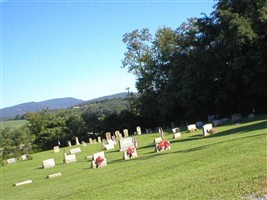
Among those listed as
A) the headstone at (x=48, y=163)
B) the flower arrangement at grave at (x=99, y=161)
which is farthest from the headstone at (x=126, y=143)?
the flower arrangement at grave at (x=99, y=161)

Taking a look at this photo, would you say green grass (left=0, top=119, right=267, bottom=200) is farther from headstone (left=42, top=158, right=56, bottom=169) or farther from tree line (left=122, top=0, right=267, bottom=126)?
→ tree line (left=122, top=0, right=267, bottom=126)

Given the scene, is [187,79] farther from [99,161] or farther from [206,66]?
[99,161]

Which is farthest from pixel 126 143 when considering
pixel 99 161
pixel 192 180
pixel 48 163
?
pixel 192 180

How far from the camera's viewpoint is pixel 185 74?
152ft

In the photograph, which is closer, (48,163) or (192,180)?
(192,180)

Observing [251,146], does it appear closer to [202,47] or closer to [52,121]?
[202,47]

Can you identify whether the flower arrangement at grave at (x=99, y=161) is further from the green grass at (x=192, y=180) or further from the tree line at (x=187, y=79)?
the tree line at (x=187, y=79)

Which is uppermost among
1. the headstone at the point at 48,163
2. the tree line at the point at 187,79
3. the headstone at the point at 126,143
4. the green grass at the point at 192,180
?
the tree line at the point at 187,79

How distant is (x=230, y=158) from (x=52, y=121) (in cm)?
5282

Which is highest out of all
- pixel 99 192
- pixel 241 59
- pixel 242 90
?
pixel 241 59

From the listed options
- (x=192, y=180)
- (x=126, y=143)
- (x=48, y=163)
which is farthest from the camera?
(x=48, y=163)

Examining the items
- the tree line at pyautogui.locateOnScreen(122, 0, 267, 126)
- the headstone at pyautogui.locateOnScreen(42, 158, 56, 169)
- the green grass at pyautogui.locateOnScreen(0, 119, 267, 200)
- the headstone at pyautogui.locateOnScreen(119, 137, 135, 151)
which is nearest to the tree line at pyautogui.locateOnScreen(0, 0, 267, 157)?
the tree line at pyautogui.locateOnScreen(122, 0, 267, 126)

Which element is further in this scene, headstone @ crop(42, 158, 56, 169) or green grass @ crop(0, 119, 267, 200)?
headstone @ crop(42, 158, 56, 169)

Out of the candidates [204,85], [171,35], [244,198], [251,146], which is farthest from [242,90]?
[244,198]
